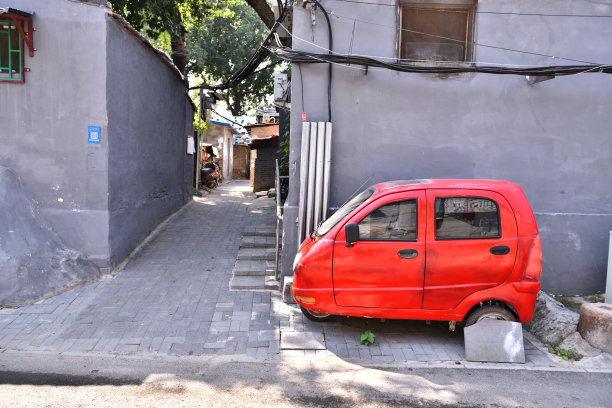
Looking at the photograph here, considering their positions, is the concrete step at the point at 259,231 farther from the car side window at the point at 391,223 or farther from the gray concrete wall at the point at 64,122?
the car side window at the point at 391,223

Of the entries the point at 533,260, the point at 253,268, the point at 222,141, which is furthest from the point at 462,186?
the point at 222,141

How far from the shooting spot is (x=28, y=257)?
6477mm

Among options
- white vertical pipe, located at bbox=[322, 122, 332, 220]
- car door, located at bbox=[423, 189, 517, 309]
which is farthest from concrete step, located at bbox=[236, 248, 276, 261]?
car door, located at bbox=[423, 189, 517, 309]

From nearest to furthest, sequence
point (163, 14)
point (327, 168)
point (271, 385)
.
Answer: point (271, 385)
point (327, 168)
point (163, 14)

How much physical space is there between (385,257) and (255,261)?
11.7 ft

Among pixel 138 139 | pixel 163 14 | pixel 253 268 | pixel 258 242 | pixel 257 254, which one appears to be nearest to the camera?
pixel 253 268

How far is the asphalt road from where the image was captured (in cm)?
390

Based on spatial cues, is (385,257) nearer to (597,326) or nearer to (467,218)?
(467,218)

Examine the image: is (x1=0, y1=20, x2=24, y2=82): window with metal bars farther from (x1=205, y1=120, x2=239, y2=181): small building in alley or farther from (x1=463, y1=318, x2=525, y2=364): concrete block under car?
(x1=205, y1=120, x2=239, y2=181): small building in alley

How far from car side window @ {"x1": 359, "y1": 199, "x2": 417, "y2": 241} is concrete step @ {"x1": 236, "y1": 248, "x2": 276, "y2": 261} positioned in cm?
334

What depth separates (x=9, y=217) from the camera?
6660 mm

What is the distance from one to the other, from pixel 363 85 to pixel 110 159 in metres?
4.33

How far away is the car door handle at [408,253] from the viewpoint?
4945 mm

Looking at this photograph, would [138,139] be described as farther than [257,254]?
Yes
